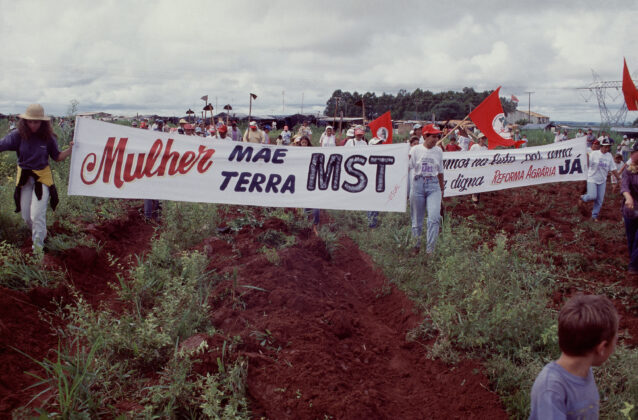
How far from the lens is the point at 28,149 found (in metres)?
5.59

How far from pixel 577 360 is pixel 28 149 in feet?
19.5

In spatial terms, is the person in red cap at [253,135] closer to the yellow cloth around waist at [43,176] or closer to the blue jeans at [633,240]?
the yellow cloth around waist at [43,176]

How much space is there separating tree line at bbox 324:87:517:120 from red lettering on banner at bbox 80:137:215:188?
55245mm

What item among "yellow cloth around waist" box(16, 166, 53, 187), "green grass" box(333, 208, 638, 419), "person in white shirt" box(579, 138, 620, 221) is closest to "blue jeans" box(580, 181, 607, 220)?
"person in white shirt" box(579, 138, 620, 221)

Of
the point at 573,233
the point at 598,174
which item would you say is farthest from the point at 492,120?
the point at 573,233

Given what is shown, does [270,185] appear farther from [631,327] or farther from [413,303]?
[631,327]

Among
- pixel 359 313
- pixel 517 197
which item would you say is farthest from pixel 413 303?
pixel 517 197

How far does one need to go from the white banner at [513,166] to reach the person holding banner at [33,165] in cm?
765

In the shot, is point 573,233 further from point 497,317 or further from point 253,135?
point 253,135

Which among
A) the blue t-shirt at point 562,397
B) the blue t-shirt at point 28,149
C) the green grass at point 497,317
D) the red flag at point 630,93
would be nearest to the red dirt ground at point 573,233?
the green grass at point 497,317

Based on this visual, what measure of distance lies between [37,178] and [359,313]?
4.12 m

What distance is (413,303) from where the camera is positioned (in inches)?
211

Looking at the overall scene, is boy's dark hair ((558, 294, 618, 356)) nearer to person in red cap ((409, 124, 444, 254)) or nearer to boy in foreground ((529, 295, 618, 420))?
boy in foreground ((529, 295, 618, 420))

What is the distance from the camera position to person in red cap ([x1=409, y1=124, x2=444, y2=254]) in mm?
6809
